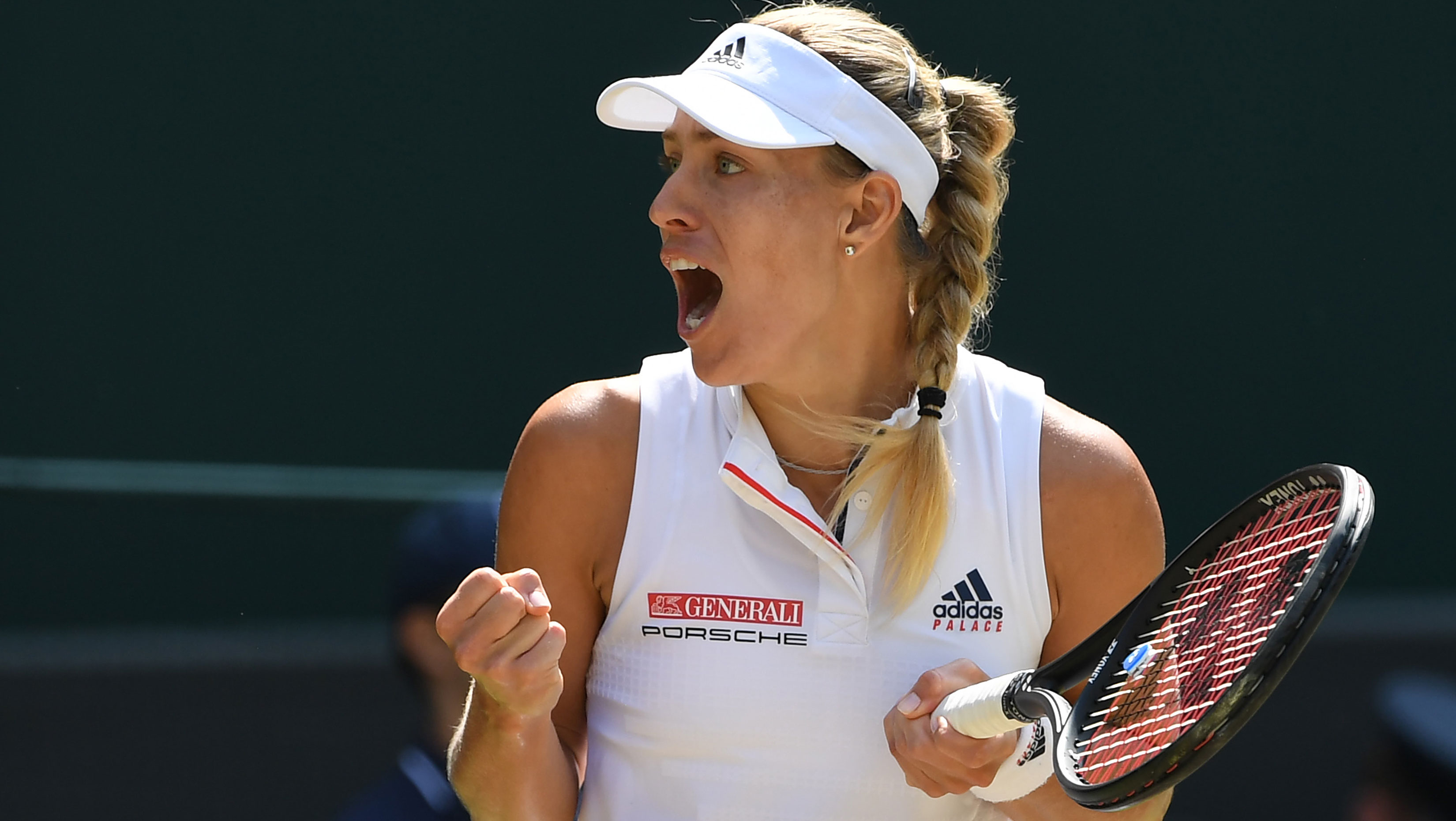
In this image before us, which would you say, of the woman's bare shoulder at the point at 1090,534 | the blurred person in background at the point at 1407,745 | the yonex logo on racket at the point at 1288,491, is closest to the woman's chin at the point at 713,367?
the woman's bare shoulder at the point at 1090,534

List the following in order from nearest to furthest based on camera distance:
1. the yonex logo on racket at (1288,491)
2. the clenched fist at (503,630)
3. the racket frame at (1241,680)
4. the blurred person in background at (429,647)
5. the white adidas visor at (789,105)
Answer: the racket frame at (1241,680) < the yonex logo on racket at (1288,491) < the clenched fist at (503,630) < the white adidas visor at (789,105) < the blurred person in background at (429,647)

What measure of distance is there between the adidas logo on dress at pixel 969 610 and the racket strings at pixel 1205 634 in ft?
0.90

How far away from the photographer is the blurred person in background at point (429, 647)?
2314 millimetres

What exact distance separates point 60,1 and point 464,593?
1.88 meters

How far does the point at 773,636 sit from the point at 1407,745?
2107 mm

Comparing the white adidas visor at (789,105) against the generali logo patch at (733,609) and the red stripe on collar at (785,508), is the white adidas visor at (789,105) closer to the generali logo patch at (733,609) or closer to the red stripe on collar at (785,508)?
the red stripe on collar at (785,508)

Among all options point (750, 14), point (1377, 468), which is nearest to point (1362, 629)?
point (1377, 468)

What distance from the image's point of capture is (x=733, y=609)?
66.2 inches

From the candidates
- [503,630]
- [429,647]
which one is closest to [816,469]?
[503,630]

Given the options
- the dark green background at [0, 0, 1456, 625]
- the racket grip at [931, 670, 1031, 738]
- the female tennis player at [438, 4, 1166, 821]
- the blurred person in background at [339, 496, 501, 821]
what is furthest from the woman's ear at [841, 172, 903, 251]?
the dark green background at [0, 0, 1456, 625]

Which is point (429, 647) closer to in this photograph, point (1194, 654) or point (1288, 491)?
point (1194, 654)

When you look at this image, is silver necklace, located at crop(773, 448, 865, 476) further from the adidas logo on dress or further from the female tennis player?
the adidas logo on dress

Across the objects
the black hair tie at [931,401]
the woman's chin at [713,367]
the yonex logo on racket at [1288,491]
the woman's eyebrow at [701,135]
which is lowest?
the black hair tie at [931,401]

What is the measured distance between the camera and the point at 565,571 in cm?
171
